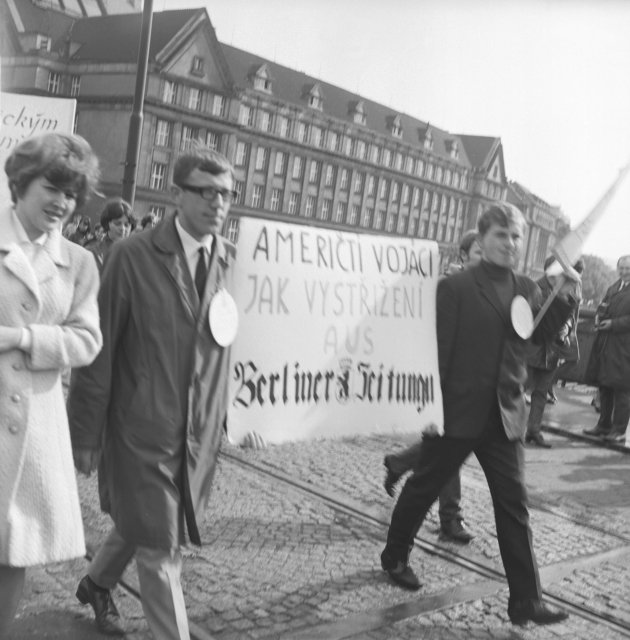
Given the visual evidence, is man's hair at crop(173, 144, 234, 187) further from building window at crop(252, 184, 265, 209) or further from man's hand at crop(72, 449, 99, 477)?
building window at crop(252, 184, 265, 209)

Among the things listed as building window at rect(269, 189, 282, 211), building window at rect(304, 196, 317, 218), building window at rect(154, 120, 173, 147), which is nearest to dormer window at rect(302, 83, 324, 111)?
building window at rect(304, 196, 317, 218)

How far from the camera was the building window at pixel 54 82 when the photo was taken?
172 feet

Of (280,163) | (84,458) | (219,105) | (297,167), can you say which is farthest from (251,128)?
(84,458)

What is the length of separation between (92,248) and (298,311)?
329cm

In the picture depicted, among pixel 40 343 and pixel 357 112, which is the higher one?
pixel 357 112

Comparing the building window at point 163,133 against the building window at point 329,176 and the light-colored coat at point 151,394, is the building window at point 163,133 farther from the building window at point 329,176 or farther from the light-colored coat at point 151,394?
the light-colored coat at point 151,394

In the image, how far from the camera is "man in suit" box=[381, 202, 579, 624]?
4.03 metres

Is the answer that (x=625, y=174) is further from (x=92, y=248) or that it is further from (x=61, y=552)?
(x=92, y=248)

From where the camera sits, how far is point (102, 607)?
3.45 m

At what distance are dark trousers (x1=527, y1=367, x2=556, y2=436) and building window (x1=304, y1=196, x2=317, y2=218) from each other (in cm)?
5207

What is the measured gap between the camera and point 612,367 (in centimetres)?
945

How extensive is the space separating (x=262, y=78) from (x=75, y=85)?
13.8 m

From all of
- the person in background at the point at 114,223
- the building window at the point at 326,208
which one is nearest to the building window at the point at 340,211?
the building window at the point at 326,208

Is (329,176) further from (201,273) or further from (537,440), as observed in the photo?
(201,273)
